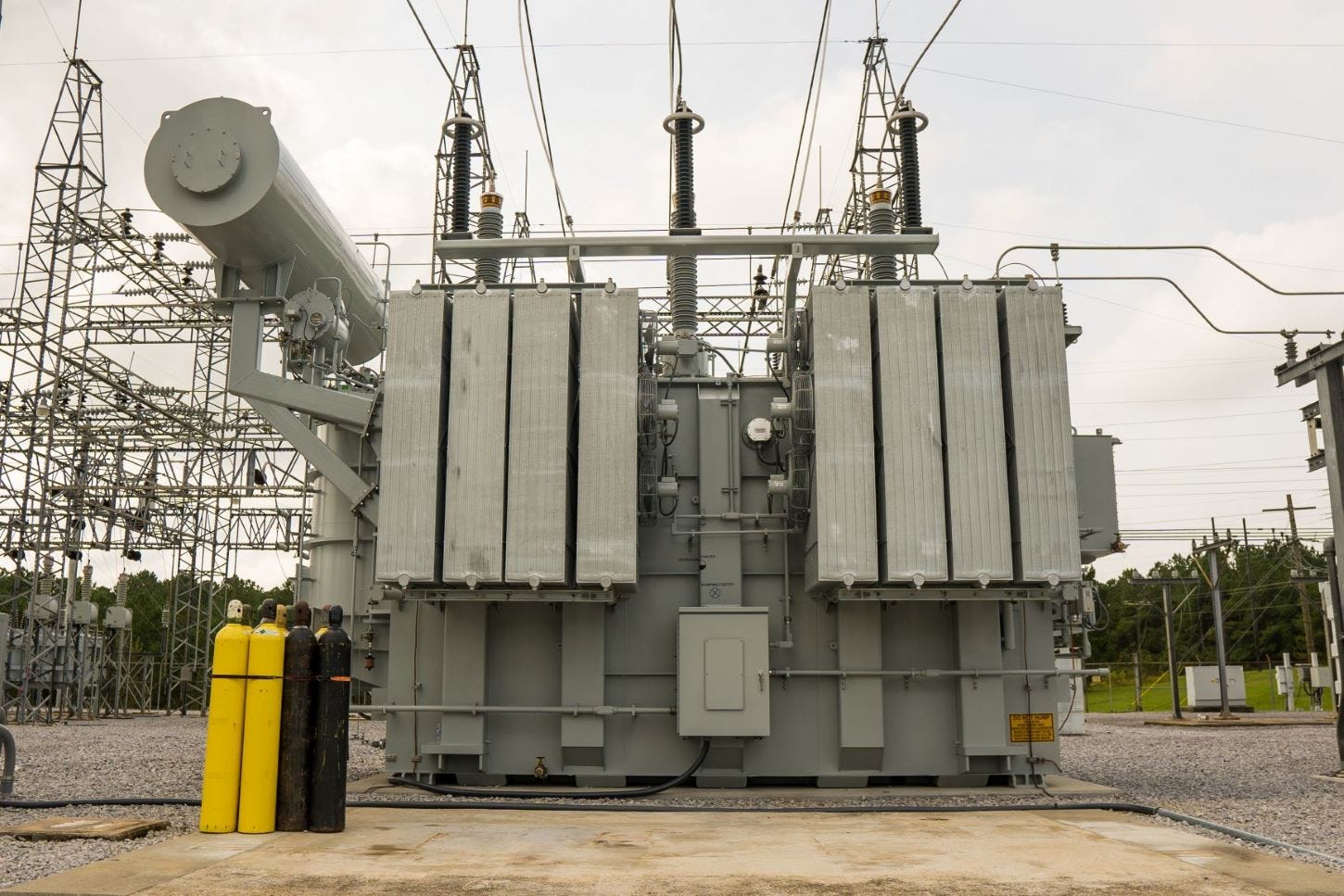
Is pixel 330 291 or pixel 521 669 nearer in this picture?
pixel 521 669

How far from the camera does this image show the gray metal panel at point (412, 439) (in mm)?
10445

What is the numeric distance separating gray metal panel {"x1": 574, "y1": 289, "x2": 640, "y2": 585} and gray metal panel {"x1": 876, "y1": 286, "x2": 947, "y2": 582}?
245 cm

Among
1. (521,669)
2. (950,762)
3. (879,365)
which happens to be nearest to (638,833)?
(521,669)

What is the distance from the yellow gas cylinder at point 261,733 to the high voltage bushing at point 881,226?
312 inches

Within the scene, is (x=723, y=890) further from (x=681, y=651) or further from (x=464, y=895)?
(x=681, y=651)

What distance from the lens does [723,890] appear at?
5816mm

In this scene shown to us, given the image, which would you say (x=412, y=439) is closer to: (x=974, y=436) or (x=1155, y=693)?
(x=974, y=436)

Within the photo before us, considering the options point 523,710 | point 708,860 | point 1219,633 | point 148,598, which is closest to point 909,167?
point 523,710

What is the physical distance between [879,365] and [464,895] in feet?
22.2

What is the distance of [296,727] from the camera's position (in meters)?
8.02

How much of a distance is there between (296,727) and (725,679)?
4206 mm

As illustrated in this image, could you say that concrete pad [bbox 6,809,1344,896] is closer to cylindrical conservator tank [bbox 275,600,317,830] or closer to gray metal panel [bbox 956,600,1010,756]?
cylindrical conservator tank [bbox 275,600,317,830]

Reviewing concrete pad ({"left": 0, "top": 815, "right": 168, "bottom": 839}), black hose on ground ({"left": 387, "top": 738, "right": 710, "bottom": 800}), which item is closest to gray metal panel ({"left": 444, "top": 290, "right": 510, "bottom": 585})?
black hose on ground ({"left": 387, "top": 738, "right": 710, "bottom": 800})

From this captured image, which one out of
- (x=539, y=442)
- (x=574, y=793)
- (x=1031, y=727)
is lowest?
(x=574, y=793)
